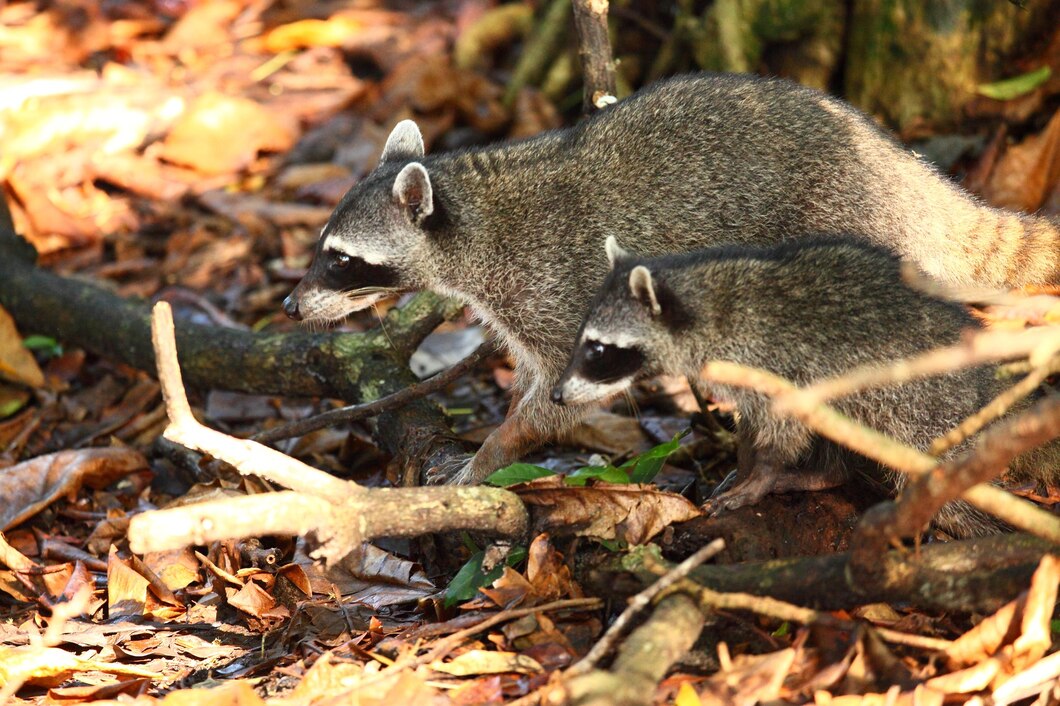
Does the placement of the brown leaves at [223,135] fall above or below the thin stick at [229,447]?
below

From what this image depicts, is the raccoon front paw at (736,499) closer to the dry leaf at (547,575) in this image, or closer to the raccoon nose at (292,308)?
the dry leaf at (547,575)

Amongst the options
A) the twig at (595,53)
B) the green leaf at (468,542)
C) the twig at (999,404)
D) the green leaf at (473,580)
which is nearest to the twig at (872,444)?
the twig at (999,404)

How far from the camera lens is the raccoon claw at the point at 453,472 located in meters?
6.04

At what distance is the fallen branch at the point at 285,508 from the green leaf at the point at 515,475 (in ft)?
1.48

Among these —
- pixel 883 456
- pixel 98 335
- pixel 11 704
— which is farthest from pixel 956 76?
pixel 11 704

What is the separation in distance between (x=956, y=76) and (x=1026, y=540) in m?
5.62

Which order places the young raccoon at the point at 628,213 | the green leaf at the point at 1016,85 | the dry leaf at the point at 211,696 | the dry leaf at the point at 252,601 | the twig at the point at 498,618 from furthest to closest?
the green leaf at the point at 1016,85, the young raccoon at the point at 628,213, the dry leaf at the point at 252,601, the twig at the point at 498,618, the dry leaf at the point at 211,696

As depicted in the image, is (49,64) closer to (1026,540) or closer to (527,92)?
(527,92)

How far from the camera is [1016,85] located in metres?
8.43

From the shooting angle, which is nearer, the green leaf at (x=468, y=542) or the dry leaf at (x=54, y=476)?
the green leaf at (x=468, y=542)

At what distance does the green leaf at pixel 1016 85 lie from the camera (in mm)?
8367

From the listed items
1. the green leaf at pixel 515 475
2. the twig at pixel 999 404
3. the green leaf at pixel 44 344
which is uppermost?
the twig at pixel 999 404

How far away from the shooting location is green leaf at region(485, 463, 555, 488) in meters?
5.14

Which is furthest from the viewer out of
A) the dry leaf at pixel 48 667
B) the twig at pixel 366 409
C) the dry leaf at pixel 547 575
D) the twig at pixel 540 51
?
the twig at pixel 540 51
